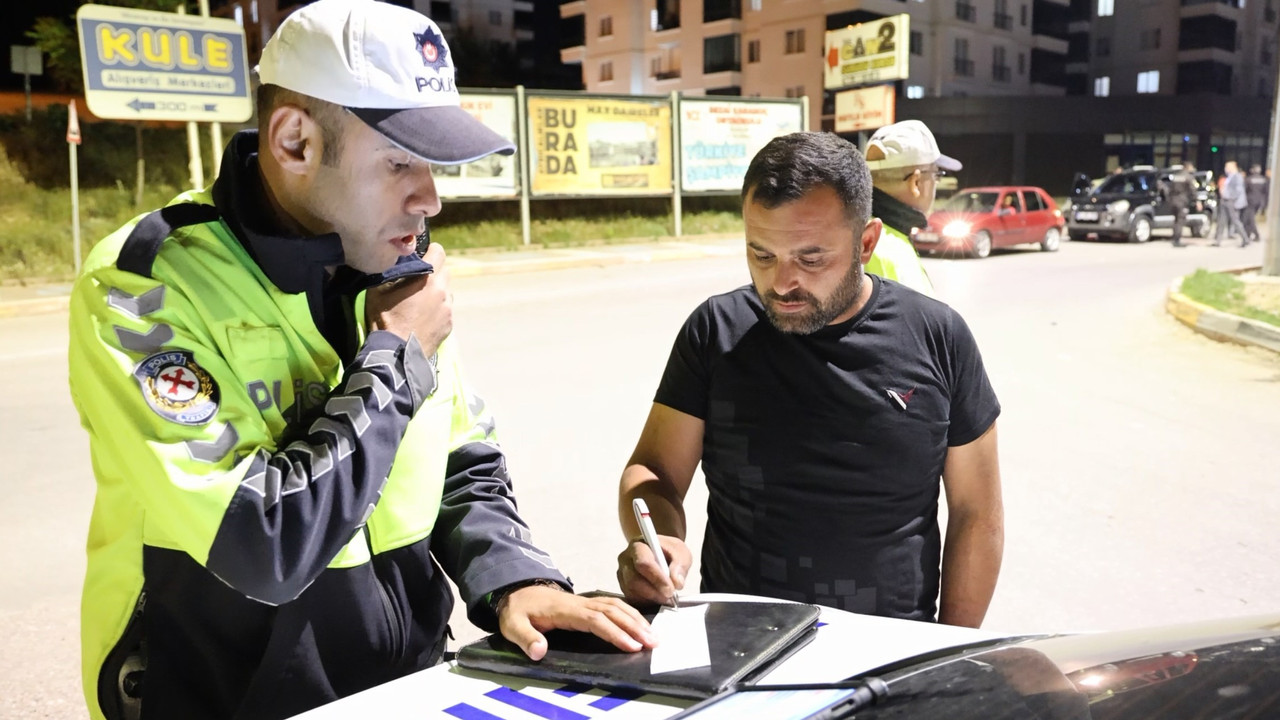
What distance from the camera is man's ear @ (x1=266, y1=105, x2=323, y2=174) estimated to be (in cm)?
166

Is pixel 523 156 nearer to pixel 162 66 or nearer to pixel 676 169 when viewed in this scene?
pixel 676 169

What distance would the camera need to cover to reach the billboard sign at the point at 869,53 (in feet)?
102

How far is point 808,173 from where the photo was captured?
2.38m

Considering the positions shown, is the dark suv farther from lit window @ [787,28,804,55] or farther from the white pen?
lit window @ [787,28,804,55]

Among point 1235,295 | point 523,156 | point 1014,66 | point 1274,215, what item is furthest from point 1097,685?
point 1014,66

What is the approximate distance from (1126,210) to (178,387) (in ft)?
83.6

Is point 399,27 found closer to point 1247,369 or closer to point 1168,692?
point 1168,692

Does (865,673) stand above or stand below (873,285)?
below

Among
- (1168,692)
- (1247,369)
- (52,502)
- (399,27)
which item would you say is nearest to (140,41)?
(52,502)

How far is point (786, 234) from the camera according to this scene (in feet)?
7.89

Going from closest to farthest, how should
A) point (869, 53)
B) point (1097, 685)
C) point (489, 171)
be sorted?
point (1097, 685) → point (489, 171) → point (869, 53)

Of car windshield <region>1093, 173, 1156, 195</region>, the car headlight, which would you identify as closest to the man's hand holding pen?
the car headlight

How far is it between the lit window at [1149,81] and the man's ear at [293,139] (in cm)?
7023

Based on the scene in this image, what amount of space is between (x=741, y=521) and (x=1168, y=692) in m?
1.23
